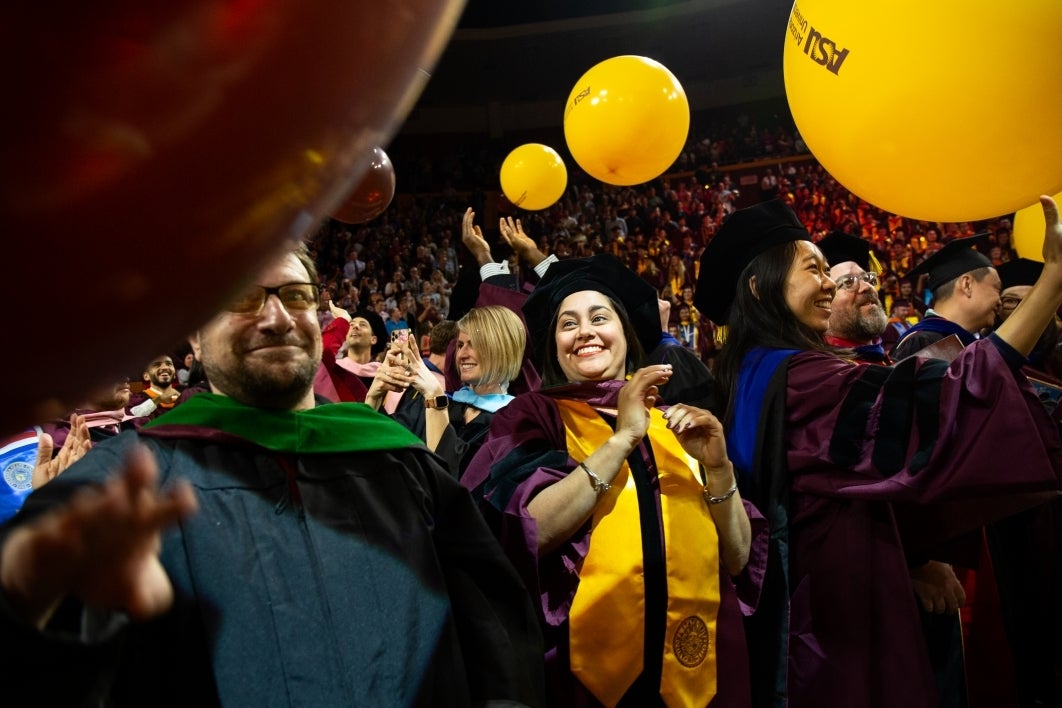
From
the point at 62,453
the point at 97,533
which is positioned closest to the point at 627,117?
the point at 62,453

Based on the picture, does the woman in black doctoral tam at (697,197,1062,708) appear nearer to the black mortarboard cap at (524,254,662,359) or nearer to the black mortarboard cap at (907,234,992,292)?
the black mortarboard cap at (524,254,662,359)

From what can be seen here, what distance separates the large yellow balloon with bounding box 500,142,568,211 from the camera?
5480mm

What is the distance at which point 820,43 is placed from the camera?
2.00 m

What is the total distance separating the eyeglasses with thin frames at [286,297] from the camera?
1425 millimetres

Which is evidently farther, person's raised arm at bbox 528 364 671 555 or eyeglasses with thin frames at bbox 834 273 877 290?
eyeglasses with thin frames at bbox 834 273 877 290

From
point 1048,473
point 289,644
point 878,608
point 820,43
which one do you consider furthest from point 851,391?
point 289,644

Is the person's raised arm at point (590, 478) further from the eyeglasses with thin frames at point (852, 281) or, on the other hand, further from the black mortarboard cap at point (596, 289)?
the eyeglasses with thin frames at point (852, 281)

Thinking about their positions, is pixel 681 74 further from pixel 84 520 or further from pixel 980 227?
pixel 84 520

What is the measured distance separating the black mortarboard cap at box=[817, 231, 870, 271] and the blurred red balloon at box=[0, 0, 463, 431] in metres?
3.09

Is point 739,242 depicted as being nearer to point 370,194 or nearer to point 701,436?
point 701,436

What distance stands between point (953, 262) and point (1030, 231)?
Result: 1.02ft

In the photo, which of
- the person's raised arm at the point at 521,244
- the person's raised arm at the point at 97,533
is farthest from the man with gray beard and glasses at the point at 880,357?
the person's raised arm at the point at 97,533

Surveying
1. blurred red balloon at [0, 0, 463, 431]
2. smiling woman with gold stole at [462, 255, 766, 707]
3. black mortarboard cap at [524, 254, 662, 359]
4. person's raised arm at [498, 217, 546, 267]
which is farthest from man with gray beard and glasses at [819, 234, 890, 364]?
blurred red balloon at [0, 0, 463, 431]

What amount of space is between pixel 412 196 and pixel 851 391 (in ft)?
51.9
